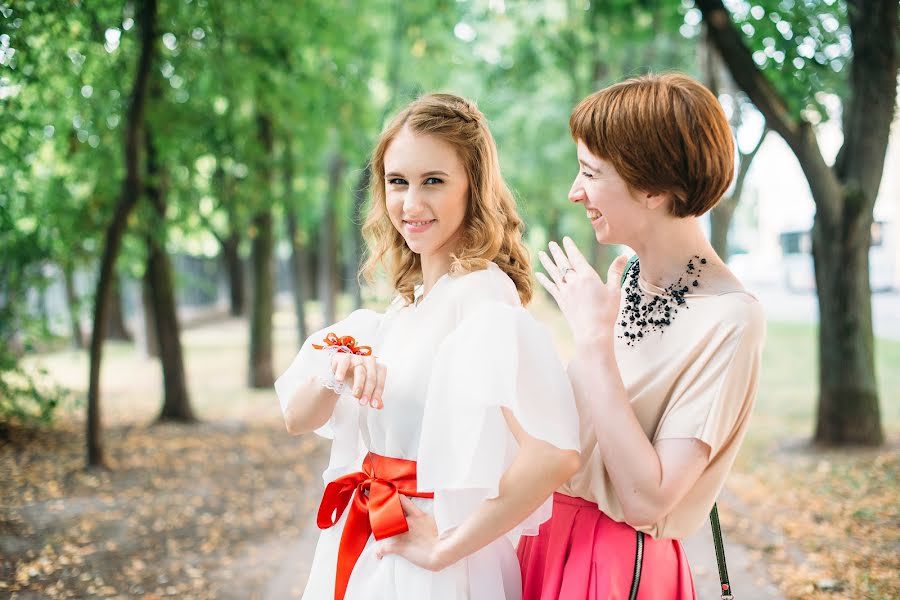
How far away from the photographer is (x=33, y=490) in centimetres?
723

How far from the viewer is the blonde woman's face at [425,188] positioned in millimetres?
2088

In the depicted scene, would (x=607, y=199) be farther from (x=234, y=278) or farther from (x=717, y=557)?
(x=234, y=278)

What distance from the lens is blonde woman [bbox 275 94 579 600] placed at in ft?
5.89

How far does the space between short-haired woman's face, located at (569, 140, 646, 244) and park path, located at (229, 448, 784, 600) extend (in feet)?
12.4

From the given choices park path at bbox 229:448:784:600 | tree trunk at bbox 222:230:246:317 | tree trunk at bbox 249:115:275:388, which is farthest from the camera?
tree trunk at bbox 222:230:246:317

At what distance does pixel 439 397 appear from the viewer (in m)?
1.87

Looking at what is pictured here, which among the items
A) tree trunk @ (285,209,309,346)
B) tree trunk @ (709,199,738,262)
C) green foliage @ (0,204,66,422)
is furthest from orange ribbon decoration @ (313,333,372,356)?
tree trunk @ (285,209,309,346)

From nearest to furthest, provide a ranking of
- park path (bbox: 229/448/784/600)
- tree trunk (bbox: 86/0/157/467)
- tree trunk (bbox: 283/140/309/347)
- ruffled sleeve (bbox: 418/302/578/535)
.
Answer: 1. ruffled sleeve (bbox: 418/302/578/535)
2. park path (bbox: 229/448/784/600)
3. tree trunk (bbox: 86/0/157/467)
4. tree trunk (bbox: 283/140/309/347)

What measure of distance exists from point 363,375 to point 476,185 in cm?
62

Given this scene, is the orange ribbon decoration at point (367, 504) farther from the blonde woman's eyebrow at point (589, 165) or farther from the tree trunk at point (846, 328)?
the tree trunk at point (846, 328)

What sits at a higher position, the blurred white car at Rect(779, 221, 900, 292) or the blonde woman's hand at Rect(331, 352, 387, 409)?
the blonde woman's hand at Rect(331, 352, 387, 409)

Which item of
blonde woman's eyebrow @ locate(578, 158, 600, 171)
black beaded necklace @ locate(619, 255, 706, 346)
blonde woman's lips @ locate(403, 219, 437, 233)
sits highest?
blonde woman's eyebrow @ locate(578, 158, 600, 171)

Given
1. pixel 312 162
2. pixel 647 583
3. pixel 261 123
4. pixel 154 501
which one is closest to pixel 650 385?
pixel 647 583

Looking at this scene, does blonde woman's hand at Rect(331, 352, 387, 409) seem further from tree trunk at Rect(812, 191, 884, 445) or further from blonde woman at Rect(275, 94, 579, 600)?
tree trunk at Rect(812, 191, 884, 445)
